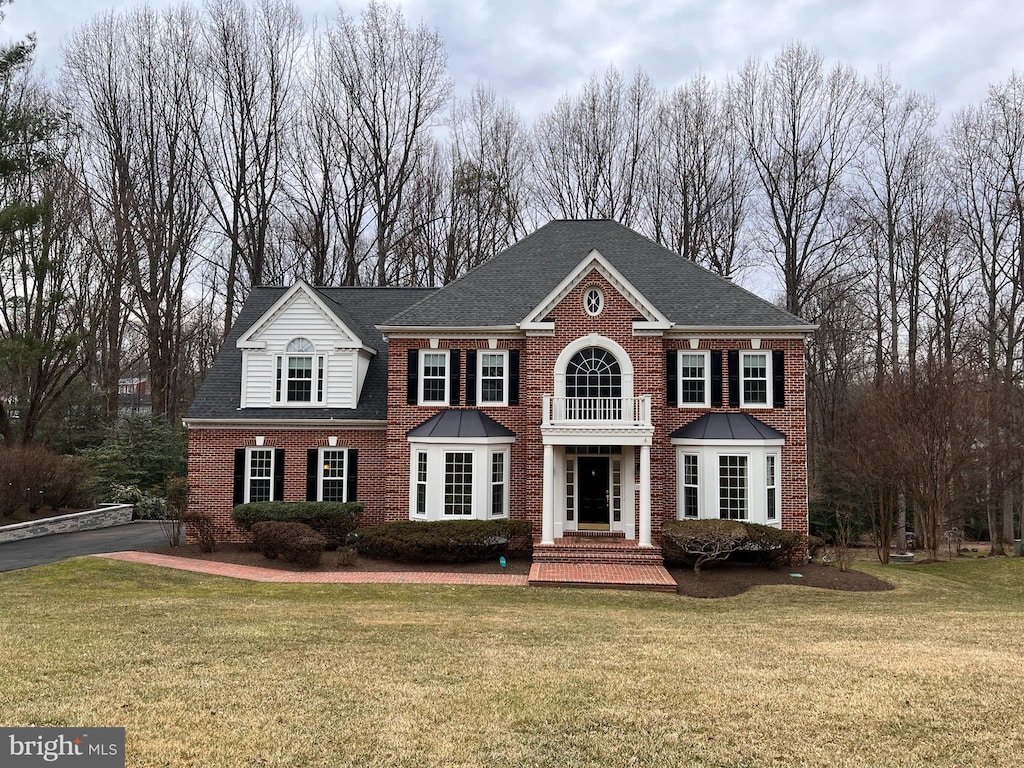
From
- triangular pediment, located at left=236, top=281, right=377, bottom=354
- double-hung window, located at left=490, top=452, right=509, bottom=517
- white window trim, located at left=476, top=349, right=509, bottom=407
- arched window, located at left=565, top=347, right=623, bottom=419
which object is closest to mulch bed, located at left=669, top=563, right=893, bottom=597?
double-hung window, located at left=490, top=452, right=509, bottom=517

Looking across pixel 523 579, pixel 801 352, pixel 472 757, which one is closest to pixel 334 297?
pixel 523 579

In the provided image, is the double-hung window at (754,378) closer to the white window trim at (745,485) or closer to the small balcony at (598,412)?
the white window trim at (745,485)

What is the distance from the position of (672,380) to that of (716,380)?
1.28 m

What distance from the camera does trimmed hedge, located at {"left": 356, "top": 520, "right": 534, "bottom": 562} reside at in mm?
18125

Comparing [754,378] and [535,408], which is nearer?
[535,408]

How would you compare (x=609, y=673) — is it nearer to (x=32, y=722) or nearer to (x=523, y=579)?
(x=32, y=722)

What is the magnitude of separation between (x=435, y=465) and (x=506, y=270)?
706 centimetres

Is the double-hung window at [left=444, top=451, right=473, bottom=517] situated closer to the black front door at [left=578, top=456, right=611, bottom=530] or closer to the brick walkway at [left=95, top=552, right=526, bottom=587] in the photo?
the brick walkway at [left=95, top=552, right=526, bottom=587]

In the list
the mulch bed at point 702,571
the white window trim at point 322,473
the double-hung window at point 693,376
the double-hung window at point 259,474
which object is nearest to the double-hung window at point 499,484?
the mulch bed at point 702,571

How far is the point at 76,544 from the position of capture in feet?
68.9

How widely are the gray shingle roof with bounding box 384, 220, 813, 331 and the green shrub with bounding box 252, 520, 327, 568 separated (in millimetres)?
6396

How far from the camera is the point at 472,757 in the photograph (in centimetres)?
560

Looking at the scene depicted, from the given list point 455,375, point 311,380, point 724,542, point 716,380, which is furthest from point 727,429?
point 311,380

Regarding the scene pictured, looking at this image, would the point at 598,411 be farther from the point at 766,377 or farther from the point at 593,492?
the point at 766,377
